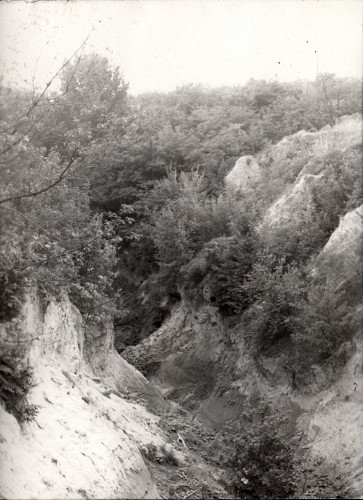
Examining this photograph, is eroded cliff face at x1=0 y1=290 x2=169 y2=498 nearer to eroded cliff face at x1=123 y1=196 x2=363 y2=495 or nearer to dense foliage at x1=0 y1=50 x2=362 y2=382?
dense foliage at x1=0 y1=50 x2=362 y2=382

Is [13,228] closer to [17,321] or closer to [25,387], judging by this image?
[17,321]

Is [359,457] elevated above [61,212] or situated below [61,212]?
below

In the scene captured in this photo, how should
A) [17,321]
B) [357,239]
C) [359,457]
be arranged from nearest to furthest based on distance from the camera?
[17,321]
[359,457]
[357,239]

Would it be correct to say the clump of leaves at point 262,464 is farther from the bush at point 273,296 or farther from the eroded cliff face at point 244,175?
the eroded cliff face at point 244,175

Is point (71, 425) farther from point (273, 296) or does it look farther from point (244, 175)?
point (244, 175)

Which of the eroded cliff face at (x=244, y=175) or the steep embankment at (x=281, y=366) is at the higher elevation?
the eroded cliff face at (x=244, y=175)

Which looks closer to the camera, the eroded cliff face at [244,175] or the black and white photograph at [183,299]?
the black and white photograph at [183,299]

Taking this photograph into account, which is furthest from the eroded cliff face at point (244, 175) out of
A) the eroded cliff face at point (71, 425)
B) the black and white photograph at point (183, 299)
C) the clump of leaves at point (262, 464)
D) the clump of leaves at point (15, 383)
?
the clump of leaves at point (15, 383)

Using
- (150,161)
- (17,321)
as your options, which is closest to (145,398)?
(17,321)
